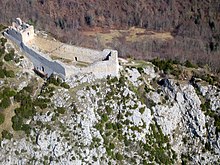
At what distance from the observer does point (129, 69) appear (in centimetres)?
8219

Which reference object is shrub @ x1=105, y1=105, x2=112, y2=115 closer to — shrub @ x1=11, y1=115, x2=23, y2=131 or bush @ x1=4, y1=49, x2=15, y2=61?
shrub @ x1=11, y1=115, x2=23, y2=131

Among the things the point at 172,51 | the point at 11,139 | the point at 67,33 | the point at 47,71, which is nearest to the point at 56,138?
the point at 11,139

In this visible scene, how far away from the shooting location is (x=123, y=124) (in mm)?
76250

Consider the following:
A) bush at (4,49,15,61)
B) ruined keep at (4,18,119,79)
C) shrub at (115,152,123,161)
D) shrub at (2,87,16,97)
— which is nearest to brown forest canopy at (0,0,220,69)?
ruined keep at (4,18,119,79)

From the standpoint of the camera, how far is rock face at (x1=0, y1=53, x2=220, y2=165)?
72938mm

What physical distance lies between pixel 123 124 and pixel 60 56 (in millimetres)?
16861

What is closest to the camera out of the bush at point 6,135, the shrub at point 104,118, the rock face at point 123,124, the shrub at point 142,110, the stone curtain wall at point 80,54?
the rock face at point 123,124

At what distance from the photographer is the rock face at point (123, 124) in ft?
239

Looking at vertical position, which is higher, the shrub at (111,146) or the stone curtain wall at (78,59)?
the stone curtain wall at (78,59)

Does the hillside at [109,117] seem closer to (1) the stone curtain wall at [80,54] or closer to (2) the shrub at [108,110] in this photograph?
(2) the shrub at [108,110]

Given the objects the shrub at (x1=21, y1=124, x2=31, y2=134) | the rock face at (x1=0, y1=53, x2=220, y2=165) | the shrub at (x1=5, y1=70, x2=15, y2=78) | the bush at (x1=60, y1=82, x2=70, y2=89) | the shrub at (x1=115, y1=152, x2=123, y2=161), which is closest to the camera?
the rock face at (x1=0, y1=53, x2=220, y2=165)

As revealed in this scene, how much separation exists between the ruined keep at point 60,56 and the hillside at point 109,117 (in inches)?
50.7

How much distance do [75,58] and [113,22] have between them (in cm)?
11096

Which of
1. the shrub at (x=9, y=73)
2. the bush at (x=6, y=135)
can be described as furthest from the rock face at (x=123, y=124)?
the shrub at (x=9, y=73)
